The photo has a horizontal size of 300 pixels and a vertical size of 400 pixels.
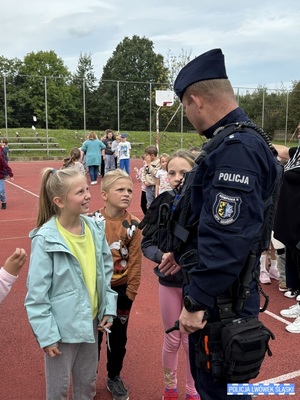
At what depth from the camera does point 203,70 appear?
2154 mm

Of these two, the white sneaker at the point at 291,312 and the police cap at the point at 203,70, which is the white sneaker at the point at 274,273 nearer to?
the white sneaker at the point at 291,312

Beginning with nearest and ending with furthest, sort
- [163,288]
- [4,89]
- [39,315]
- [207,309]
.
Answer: [207,309] < [39,315] < [163,288] < [4,89]

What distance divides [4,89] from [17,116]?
1266 cm

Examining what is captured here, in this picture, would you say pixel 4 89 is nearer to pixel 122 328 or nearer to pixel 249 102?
pixel 249 102

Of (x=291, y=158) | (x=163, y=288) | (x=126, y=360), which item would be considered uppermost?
(x=291, y=158)

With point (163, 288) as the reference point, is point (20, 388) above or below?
below

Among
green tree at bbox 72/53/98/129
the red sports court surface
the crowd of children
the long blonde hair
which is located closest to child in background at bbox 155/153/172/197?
the red sports court surface

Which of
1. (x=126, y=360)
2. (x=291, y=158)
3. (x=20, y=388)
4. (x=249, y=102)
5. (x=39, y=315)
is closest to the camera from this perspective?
(x=39, y=315)

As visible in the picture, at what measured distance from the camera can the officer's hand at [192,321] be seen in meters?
1.98

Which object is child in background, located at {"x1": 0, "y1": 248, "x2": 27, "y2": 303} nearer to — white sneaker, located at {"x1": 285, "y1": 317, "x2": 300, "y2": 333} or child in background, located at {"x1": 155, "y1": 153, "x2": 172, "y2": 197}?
white sneaker, located at {"x1": 285, "y1": 317, "x2": 300, "y2": 333}

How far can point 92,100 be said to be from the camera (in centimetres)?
3288

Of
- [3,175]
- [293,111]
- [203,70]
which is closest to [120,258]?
[203,70]

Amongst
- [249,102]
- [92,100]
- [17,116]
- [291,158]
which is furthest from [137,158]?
[291,158]

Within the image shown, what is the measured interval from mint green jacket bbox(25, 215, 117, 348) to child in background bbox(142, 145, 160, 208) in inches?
251
